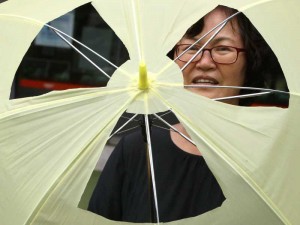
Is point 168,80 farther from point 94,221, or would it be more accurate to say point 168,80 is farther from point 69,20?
point 69,20

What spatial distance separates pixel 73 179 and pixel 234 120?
19.2 inches

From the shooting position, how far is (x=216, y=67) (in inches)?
78.5

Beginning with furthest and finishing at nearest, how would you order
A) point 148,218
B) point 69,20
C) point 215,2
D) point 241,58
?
point 69,20 → point 241,58 → point 148,218 → point 215,2

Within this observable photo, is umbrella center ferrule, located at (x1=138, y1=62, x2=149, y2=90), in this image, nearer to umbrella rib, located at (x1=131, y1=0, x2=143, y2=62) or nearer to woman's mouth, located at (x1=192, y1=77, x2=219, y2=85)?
umbrella rib, located at (x1=131, y1=0, x2=143, y2=62)

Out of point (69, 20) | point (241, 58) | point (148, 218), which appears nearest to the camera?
point (148, 218)

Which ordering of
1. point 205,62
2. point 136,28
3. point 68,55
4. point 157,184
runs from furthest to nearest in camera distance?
point 68,55 < point 157,184 < point 205,62 < point 136,28

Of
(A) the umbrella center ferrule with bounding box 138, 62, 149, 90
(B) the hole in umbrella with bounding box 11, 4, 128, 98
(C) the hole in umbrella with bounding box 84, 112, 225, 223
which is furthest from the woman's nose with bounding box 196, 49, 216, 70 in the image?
(B) the hole in umbrella with bounding box 11, 4, 128, 98

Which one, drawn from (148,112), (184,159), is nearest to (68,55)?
(184,159)

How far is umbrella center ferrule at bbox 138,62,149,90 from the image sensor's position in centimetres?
151

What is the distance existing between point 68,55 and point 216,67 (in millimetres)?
6495

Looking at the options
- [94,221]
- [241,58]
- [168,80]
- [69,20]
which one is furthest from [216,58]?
[69,20]

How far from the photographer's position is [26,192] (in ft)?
5.22

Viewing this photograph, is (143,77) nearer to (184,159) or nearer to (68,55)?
(184,159)

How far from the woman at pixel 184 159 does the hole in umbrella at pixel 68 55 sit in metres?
5.37
